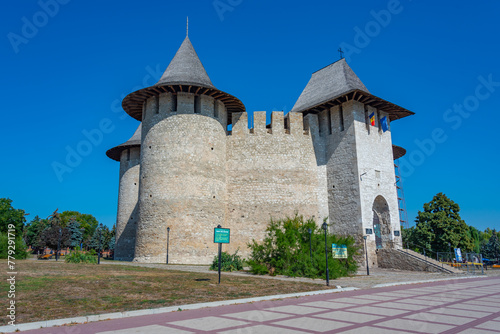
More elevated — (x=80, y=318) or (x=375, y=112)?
(x=375, y=112)

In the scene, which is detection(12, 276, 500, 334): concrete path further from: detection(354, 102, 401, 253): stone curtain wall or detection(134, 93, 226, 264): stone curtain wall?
detection(354, 102, 401, 253): stone curtain wall

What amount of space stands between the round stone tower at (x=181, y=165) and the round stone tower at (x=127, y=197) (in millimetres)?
5908

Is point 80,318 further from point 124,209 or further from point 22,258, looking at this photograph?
point 124,209

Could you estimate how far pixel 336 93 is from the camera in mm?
23969

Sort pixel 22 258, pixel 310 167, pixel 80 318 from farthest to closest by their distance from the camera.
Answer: pixel 310 167, pixel 22 258, pixel 80 318

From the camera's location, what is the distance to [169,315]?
622 centimetres

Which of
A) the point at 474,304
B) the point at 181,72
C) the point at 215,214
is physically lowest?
the point at 474,304

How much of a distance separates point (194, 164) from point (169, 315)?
15.6 metres

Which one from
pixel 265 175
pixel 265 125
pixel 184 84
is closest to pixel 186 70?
pixel 184 84

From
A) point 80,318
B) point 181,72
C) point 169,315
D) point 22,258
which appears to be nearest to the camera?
point 80,318

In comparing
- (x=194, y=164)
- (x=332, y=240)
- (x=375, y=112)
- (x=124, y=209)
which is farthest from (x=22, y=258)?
(x=375, y=112)

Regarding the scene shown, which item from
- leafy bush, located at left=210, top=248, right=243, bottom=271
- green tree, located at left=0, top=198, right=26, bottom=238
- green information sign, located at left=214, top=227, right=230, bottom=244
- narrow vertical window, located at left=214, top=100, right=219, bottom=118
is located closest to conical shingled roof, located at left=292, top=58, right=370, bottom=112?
narrow vertical window, located at left=214, top=100, right=219, bottom=118

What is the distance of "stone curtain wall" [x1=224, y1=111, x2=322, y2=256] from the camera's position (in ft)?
75.5

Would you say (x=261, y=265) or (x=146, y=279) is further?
(x=261, y=265)
